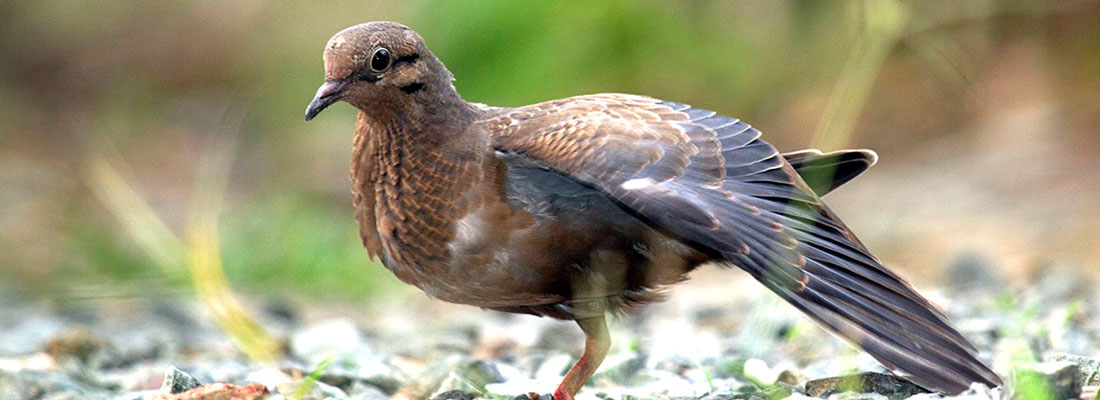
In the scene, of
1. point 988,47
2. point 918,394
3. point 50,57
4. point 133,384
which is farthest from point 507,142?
point 50,57

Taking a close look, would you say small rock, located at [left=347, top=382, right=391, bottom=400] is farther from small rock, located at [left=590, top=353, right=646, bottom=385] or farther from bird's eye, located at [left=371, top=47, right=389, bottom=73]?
bird's eye, located at [left=371, top=47, right=389, bottom=73]

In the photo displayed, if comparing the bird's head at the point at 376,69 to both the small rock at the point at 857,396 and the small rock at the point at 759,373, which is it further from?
the small rock at the point at 857,396

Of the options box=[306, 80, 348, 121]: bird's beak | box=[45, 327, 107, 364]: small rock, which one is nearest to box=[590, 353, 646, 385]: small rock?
box=[306, 80, 348, 121]: bird's beak

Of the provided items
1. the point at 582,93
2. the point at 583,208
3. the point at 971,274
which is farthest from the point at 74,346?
the point at 582,93

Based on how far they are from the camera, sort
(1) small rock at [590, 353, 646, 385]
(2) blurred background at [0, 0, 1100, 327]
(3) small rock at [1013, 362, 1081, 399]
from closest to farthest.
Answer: (3) small rock at [1013, 362, 1081, 399], (1) small rock at [590, 353, 646, 385], (2) blurred background at [0, 0, 1100, 327]

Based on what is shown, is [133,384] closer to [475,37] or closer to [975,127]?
[475,37]

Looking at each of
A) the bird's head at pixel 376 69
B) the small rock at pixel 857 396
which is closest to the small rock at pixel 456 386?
the bird's head at pixel 376 69
